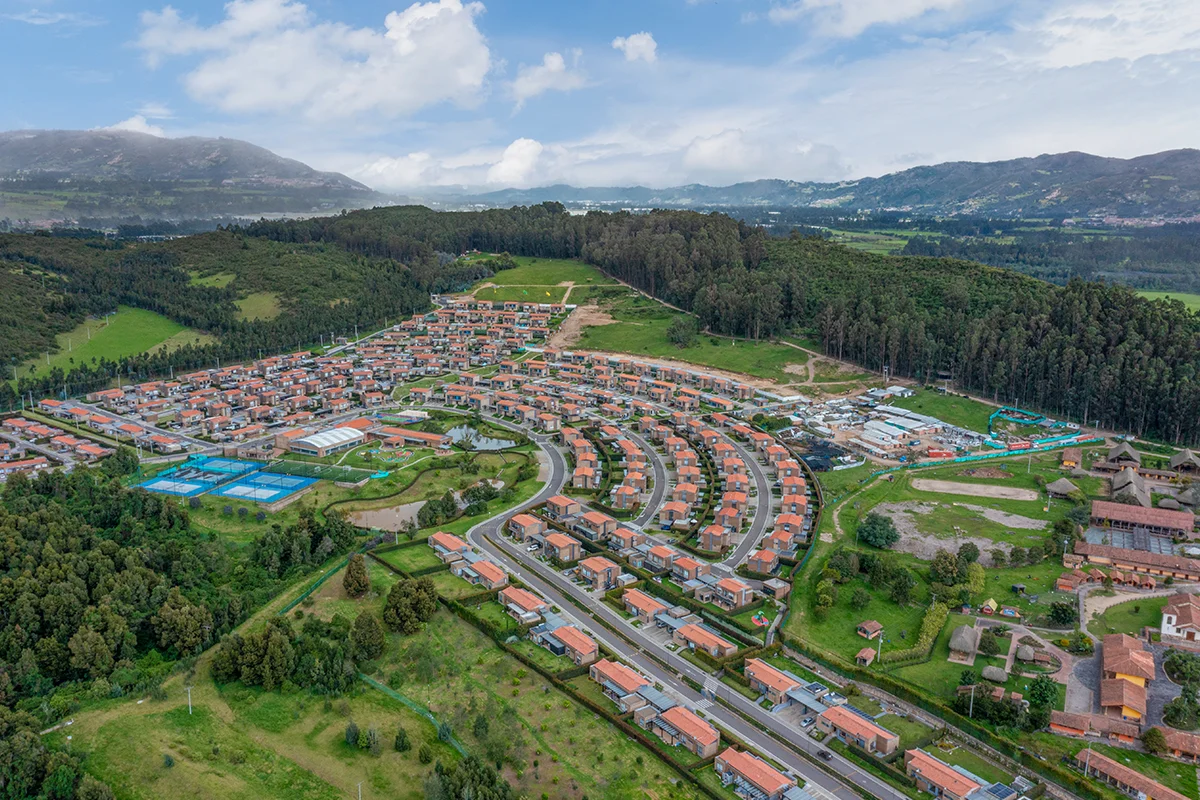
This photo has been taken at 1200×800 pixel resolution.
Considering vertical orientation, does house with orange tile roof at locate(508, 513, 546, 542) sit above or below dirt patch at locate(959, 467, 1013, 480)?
above

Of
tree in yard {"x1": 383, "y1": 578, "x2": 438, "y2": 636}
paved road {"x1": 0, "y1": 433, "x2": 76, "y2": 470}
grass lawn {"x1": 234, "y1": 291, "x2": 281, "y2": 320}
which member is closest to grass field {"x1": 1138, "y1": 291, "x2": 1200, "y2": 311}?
tree in yard {"x1": 383, "y1": 578, "x2": 438, "y2": 636}

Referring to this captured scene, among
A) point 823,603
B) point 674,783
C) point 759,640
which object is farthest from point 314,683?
point 823,603

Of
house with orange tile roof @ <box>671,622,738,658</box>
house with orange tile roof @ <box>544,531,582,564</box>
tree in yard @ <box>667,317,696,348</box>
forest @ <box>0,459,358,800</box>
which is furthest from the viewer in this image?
tree in yard @ <box>667,317,696,348</box>

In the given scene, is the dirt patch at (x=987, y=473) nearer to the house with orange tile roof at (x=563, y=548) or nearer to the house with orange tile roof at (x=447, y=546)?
the house with orange tile roof at (x=563, y=548)

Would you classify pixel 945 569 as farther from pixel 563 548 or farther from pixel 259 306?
pixel 259 306

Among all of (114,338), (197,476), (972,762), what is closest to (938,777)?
(972,762)

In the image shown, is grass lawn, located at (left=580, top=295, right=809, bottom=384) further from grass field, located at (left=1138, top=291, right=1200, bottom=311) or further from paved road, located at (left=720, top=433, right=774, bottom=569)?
grass field, located at (left=1138, top=291, right=1200, bottom=311)

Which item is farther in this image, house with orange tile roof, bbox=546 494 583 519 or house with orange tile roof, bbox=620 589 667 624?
house with orange tile roof, bbox=546 494 583 519
